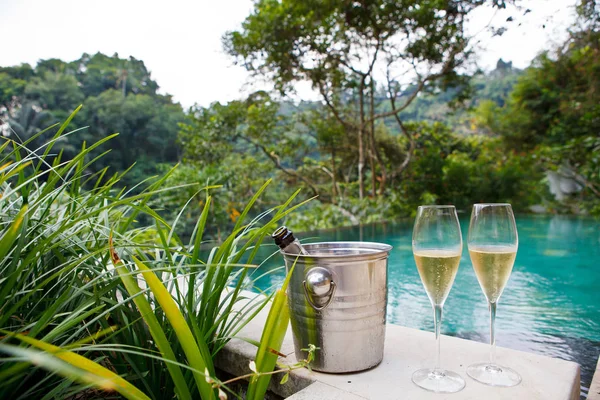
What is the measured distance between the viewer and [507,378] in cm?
87

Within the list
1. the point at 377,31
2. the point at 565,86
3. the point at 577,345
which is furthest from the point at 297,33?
Result: the point at 565,86

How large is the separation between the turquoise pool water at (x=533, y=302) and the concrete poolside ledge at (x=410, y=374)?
0.97 feet

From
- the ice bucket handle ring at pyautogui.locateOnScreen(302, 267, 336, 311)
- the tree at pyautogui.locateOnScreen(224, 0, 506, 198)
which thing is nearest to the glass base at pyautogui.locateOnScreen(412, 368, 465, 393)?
the ice bucket handle ring at pyautogui.locateOnScreen(302, 267, 336, 311)

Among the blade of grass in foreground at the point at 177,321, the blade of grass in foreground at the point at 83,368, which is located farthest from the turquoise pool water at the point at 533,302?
the blade of grass in foreground at the point at 83,368

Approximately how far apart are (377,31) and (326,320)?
891 centimetres

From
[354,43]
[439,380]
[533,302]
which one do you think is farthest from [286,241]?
[354,43]

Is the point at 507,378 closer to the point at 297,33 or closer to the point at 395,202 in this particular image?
the point at 297,33

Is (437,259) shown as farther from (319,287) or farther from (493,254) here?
(319,287)

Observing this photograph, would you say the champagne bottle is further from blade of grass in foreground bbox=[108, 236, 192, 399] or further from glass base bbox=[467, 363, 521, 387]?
glass base bbox=[467, 363, 521, 387]

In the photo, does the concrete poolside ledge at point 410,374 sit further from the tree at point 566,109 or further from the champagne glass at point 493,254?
the tree at point 566,109

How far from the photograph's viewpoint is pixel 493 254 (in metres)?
0.88

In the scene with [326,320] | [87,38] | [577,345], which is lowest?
[577,345]

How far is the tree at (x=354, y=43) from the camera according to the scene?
8102 millimetres

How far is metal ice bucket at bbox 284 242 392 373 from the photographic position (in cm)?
89
